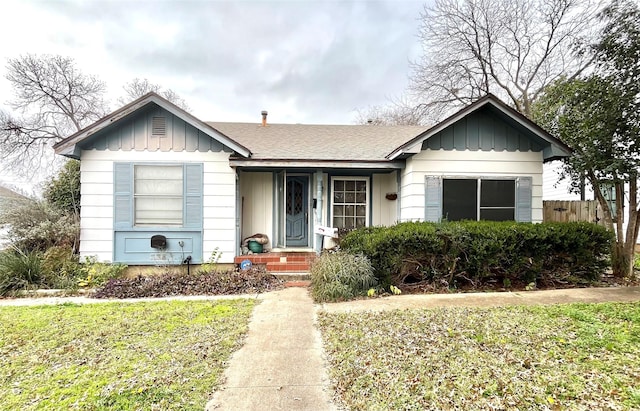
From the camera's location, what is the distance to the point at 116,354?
3.46 metres

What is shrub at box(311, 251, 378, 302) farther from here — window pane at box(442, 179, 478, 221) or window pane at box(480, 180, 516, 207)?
window pane at box(480, 180, 516, 207)

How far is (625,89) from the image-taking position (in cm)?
562

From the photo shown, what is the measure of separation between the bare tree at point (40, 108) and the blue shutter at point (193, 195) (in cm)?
1278

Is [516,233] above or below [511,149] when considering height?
below

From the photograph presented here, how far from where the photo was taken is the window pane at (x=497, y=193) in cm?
763

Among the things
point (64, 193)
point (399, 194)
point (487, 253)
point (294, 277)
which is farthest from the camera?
point (64, 193)

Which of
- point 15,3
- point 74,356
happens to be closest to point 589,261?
point 74,356

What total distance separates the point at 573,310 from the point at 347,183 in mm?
6062

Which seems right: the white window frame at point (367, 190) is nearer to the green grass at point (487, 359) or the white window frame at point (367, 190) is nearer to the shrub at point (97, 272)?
the green grass at point (487, 359)

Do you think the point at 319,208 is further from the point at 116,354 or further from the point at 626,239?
the point at 626,239

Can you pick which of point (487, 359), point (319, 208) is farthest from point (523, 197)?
point (487, 359)

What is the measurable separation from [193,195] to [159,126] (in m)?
1.85

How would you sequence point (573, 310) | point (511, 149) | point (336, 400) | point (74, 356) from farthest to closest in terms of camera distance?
point (511, 149) → point (573, 310) → point (74, 356) → point (336, 400)

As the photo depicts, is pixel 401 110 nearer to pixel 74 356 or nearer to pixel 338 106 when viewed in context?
pixel 338 106
